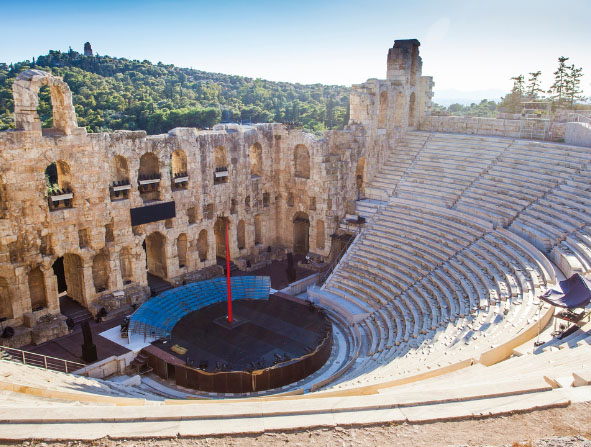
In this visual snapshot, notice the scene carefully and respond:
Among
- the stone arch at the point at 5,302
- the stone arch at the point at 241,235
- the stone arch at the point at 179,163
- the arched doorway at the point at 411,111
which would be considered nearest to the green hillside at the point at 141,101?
the arched doorway at the point at 411,111

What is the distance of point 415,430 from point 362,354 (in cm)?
1295

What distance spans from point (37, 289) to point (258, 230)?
44.1ft

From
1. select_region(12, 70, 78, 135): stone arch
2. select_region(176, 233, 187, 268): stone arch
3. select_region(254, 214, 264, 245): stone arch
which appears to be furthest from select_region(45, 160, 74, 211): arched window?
select_region(254, 214, 264, 245): stone arch

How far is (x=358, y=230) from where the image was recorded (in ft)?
92.0

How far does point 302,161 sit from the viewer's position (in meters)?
31.5

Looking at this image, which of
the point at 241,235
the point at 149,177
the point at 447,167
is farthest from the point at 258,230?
the point at 447,167

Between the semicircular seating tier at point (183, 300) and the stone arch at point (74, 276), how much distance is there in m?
3.41

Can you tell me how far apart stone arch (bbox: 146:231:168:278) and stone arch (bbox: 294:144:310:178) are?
9.44 meters

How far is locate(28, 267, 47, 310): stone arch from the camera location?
2231 cm

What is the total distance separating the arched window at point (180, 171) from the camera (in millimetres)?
26628

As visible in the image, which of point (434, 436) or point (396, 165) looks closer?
point (434, 436)

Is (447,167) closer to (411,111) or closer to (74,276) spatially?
Result: (411,111)

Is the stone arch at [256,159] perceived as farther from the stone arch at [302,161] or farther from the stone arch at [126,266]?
the stone arch at [126,266]

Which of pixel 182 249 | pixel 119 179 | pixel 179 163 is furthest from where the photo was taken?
pixel 182 249
